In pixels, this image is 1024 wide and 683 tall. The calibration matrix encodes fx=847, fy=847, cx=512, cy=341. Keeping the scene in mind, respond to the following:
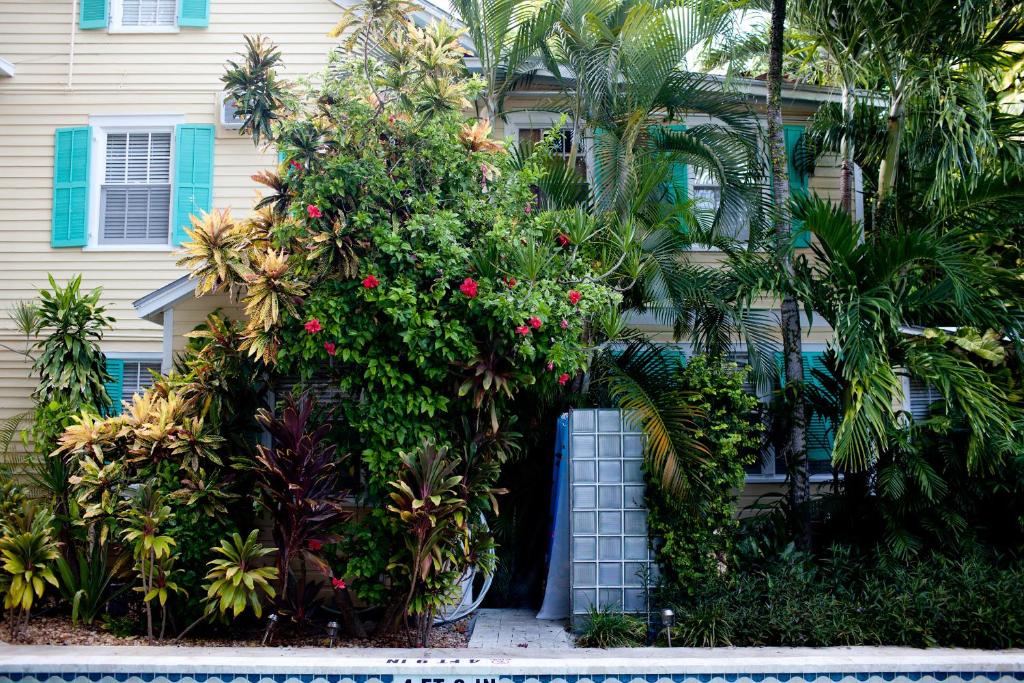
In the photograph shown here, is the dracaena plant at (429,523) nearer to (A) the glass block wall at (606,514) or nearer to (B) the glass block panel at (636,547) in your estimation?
(A) the glass block wall at (606,514)

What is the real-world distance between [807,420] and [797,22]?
445cm

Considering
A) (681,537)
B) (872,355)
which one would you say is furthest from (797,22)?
→ (681,537)

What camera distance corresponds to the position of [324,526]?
23.6 feet

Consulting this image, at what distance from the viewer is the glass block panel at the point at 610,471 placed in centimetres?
805

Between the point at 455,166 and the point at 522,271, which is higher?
the point at 455,166

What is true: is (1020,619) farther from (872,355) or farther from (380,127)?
(380,127)

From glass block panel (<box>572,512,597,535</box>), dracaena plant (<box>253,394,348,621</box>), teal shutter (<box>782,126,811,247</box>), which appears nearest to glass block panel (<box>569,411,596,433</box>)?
glass block panel (<box>572,512,597,535</box>)

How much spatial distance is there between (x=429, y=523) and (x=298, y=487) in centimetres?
111

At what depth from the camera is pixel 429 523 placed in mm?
6820

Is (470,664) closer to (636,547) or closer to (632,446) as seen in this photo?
(636,547)

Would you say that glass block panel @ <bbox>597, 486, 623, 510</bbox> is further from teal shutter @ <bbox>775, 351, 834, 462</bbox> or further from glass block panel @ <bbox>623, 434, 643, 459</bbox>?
teal shutter @ <bbox>775, 351, 834, 462</bbox>

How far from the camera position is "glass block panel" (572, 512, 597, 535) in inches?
314

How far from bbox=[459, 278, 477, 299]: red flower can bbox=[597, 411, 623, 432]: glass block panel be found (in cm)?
193

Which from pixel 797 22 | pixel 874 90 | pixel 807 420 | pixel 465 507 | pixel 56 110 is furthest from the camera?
pixel 56 110
